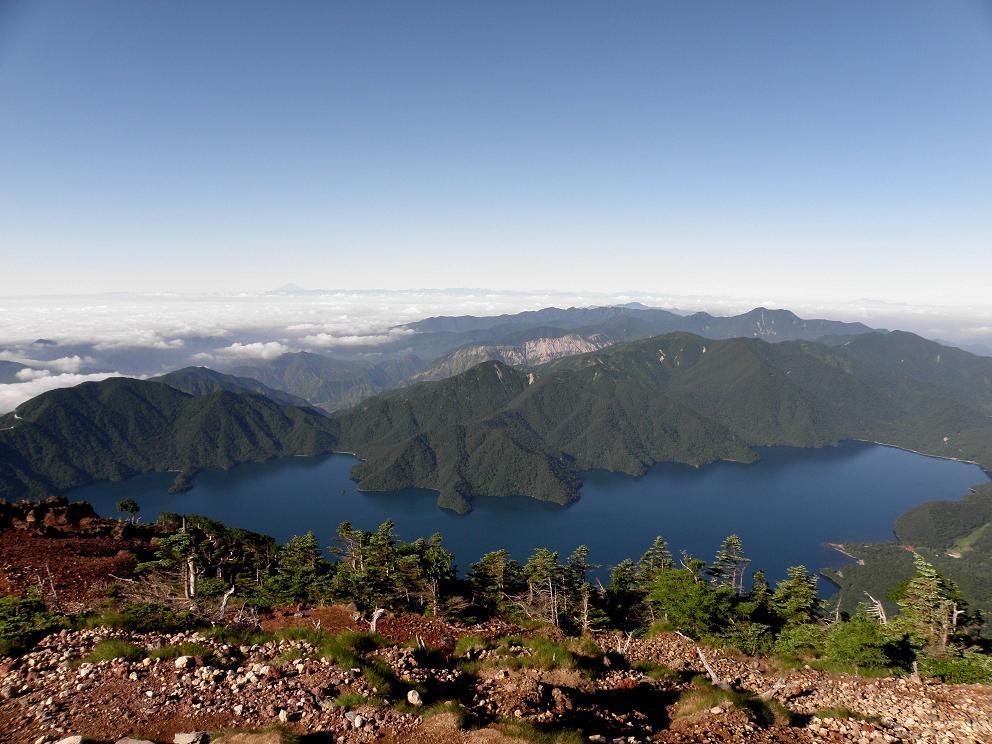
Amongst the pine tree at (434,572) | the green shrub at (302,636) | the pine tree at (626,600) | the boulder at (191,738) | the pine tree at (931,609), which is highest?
the boulder at (191,738)

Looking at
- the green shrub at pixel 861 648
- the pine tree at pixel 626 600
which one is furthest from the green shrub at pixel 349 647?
the pine tree at pixel 626 600

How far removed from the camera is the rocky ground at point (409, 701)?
1141 cm

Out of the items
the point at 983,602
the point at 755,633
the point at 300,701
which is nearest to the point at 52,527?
the point at 300,701

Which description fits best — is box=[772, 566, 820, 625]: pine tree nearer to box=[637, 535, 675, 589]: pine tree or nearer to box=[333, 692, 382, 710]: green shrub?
box=[637, 535, 675, 589]: pine tree

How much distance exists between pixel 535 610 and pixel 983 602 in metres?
216

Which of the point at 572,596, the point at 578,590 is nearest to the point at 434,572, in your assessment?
the point at 572,596

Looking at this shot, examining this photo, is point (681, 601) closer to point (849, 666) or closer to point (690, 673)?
point (849, 666)

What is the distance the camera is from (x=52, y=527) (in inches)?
1554

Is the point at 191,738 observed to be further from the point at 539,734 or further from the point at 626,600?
the point at 626,600

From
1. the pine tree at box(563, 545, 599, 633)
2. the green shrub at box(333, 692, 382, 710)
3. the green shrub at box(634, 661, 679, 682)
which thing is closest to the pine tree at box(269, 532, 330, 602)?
the pine tree at box(563, 545, 599, 633)

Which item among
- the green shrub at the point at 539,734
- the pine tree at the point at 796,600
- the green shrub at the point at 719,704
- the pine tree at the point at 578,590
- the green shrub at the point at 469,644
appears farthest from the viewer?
the pine tree at the point at 578,590

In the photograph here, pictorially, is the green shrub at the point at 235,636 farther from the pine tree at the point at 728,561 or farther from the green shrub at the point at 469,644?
the pine tree at the point at 728,561

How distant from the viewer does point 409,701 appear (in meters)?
13.0

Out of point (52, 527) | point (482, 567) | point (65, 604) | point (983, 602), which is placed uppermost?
point (65, 604)
